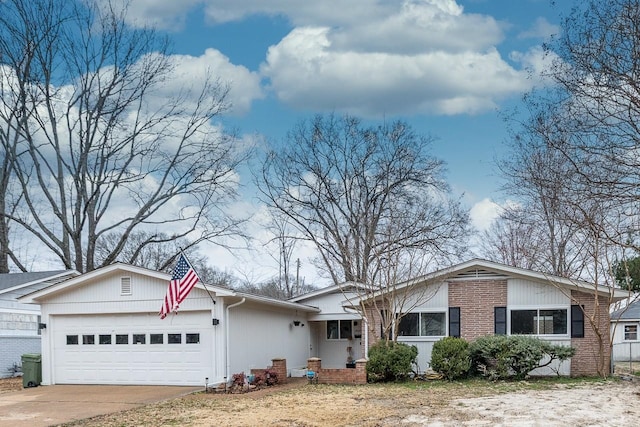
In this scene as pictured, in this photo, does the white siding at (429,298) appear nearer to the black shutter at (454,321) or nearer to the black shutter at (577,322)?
the black shutter at (454,321)

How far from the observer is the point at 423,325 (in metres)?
20.7

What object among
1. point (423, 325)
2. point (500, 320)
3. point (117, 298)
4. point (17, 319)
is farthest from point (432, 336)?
point (17, 319)

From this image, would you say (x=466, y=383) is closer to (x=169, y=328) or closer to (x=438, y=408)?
(x=438, y=408)

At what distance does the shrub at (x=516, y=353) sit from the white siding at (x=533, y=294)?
1.50m

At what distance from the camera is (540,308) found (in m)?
19.7

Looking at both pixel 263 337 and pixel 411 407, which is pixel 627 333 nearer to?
pixel 263 337

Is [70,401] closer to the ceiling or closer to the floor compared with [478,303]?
closer to the floor

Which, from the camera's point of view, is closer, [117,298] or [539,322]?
[117,298]

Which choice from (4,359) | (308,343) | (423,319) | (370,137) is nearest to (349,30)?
(423,319)

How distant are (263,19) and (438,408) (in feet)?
35.8

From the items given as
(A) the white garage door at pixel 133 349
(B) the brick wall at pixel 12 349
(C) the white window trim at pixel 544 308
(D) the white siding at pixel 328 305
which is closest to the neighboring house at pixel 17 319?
(B) the brick wall at pixel 12 349

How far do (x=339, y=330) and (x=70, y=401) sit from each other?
11.5m

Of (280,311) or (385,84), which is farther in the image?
(280,311)

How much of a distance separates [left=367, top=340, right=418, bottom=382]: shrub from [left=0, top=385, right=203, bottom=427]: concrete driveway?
466 centimetres
